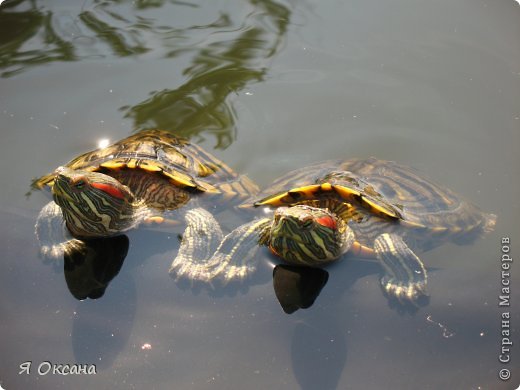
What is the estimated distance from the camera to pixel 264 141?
617cm

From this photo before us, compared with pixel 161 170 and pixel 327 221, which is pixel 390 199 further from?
pixel 161 170

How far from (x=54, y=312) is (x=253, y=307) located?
1599 mm

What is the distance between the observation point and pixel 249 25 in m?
7.34

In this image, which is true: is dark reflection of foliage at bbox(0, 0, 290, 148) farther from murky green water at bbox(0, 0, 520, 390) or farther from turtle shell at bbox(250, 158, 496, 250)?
turtle shell at bbox(250, 158, 496, 250)

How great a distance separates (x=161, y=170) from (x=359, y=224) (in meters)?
1.85

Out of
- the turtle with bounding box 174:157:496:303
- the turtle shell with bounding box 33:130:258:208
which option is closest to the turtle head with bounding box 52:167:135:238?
the turtle shell with bounding box 33:130:258:208

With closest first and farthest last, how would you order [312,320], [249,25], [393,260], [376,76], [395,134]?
[312,320]
[393,260]
[395,134]
[376,76]
[249,25]

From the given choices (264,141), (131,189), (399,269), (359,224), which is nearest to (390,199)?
(359,224)

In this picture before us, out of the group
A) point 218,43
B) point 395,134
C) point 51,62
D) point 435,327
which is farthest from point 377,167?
point 51,62

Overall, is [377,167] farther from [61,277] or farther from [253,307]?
[61,277]

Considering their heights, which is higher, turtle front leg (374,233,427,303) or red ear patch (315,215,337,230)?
red ear patch (315,215,337,230)

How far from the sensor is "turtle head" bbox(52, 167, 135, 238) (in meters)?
4.70

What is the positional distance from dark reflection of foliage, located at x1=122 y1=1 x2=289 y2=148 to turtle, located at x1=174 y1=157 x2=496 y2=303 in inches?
53.4

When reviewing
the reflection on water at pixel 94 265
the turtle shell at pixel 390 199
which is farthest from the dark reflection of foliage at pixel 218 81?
the reflection on water at pixel 94 265
